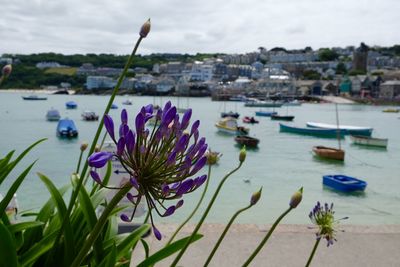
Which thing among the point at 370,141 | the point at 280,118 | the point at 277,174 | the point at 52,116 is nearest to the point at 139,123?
the point at 277,174

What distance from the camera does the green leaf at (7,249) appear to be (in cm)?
137

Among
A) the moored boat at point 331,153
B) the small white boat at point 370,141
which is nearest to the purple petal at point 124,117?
the moored boat at point 331,153

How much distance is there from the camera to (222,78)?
569 feet

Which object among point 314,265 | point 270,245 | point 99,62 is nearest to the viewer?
point 314,265

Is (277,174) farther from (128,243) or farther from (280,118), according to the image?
(280,118)

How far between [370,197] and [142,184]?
60.6 ft

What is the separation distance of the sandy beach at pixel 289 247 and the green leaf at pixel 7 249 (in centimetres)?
243

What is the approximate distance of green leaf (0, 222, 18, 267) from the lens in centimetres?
137

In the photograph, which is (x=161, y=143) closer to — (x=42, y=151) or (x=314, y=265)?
(x=314, y=265)

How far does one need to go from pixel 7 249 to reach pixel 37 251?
470mm

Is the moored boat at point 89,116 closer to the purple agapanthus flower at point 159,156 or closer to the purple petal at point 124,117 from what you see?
the purple petal at point 124,117

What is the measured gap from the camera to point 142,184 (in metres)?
1.19

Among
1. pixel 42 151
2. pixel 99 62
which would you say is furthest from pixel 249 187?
pixel 99 62

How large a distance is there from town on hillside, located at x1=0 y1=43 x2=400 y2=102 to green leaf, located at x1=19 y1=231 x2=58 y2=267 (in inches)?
4964
